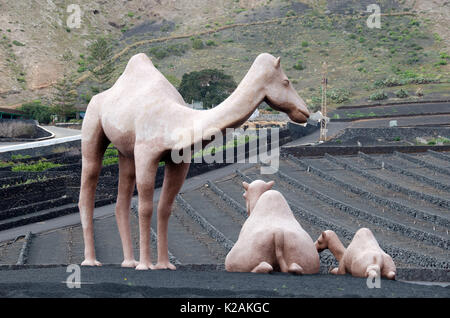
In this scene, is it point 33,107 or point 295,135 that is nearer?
point 295,135

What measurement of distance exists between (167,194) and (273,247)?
207 cm

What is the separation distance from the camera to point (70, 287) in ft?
24.5

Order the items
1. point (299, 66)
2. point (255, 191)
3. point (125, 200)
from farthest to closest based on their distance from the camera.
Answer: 1. point (299, 66)
2. point (125, 200)
3. point (255, 191)

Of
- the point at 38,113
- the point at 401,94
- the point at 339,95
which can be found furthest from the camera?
the point at 339,95

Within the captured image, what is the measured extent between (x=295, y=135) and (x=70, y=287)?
3570 cm

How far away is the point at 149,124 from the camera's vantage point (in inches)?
391

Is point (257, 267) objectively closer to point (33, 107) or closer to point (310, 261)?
point (310, 261)

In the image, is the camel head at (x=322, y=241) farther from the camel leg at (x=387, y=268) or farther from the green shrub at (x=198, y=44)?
the green shrub at (x=198, y=44)

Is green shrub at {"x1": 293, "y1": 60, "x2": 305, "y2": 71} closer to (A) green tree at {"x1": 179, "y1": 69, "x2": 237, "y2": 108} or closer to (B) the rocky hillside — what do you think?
(B) the rocky hillside

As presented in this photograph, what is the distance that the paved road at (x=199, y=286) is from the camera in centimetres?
700

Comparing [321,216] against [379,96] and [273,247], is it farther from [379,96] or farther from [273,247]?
[379,96]

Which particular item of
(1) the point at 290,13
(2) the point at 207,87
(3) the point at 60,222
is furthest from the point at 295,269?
(1) the point at 290,13

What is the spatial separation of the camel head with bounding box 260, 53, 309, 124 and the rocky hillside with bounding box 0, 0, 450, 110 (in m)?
55.0
